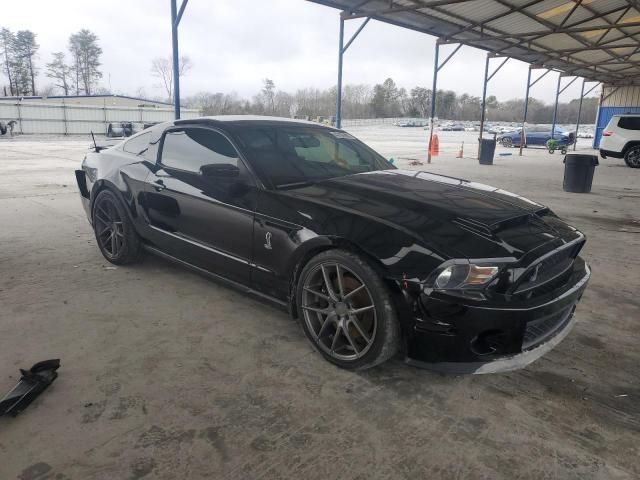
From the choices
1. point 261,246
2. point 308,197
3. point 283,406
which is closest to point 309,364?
point 283,406

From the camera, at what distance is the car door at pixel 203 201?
Answer: 10.2 ft

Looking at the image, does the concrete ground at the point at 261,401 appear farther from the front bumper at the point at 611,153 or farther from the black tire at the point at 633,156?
the front bumper at the point at 611,153

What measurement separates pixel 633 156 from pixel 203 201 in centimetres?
1743

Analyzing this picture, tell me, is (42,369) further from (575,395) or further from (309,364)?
(575,395)

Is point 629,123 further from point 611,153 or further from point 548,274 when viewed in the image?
point 548,274

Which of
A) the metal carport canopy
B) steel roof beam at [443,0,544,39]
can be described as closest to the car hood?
the metal carport canopy

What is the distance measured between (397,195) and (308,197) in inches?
21.6

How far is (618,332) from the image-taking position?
326cm

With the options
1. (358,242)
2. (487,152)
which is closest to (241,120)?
(358,242)

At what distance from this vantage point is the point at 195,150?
357cm

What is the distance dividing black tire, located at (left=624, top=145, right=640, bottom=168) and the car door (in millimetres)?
17108

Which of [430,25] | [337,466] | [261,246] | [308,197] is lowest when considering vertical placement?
[337,466]

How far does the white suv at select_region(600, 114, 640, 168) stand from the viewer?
15680 millimetres

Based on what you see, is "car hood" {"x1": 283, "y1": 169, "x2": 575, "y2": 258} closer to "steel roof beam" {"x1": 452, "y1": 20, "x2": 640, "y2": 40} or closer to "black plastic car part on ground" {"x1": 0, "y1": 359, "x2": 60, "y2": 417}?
"black plastic car part on ground" {"x1": 0, "y1": 359, "x2": 60, "y2": 417}
